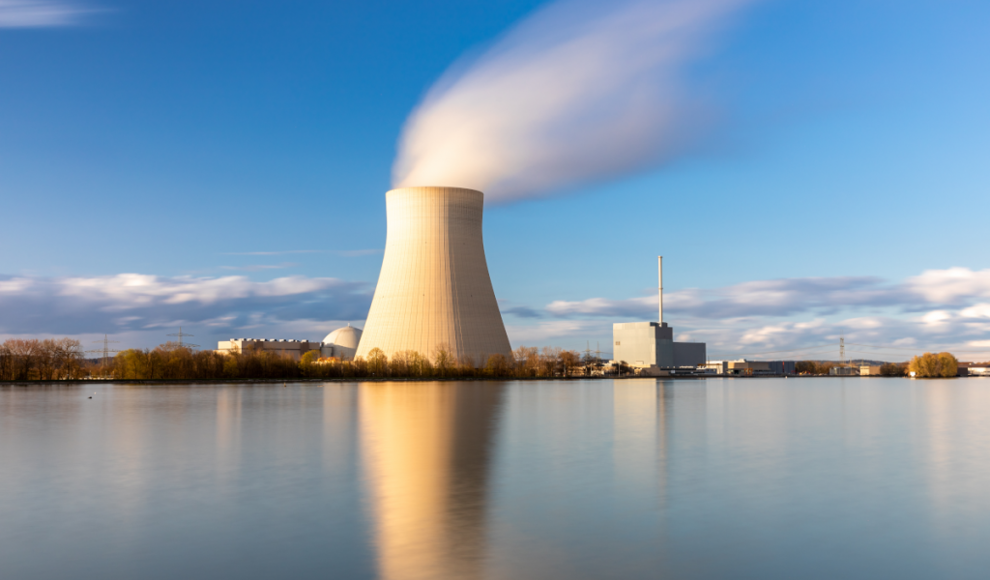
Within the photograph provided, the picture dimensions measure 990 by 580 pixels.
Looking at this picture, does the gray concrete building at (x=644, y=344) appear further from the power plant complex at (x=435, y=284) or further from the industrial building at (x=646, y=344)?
the power plant complex at (x=435, y=284)

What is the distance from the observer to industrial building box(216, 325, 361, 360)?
317 ft

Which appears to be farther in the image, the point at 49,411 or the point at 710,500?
the point at 49,411

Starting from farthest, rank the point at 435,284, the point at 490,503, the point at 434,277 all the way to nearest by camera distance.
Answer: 1. the point at 435,284
2. the point at 434,277
3. the point at 490,503

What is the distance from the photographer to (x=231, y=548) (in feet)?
22.0

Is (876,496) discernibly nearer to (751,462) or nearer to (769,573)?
(751,462)

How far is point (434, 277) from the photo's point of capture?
155 ft

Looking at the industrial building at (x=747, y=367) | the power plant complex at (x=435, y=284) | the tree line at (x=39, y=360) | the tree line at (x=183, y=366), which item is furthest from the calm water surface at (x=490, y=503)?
the industrial building at (x=747, y=367)

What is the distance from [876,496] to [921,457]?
4.95m

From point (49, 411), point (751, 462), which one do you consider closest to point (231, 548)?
point (751, 462)

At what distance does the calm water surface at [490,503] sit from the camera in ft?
20.7

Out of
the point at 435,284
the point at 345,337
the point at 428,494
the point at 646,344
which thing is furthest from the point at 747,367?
the point at 428,494

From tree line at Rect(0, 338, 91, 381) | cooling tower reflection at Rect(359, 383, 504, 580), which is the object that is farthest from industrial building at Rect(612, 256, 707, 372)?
cooling tower reflection at Rect(359, 383, 504, 580)

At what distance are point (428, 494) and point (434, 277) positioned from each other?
3829cm

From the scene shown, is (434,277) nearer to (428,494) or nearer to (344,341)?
(428,494)
